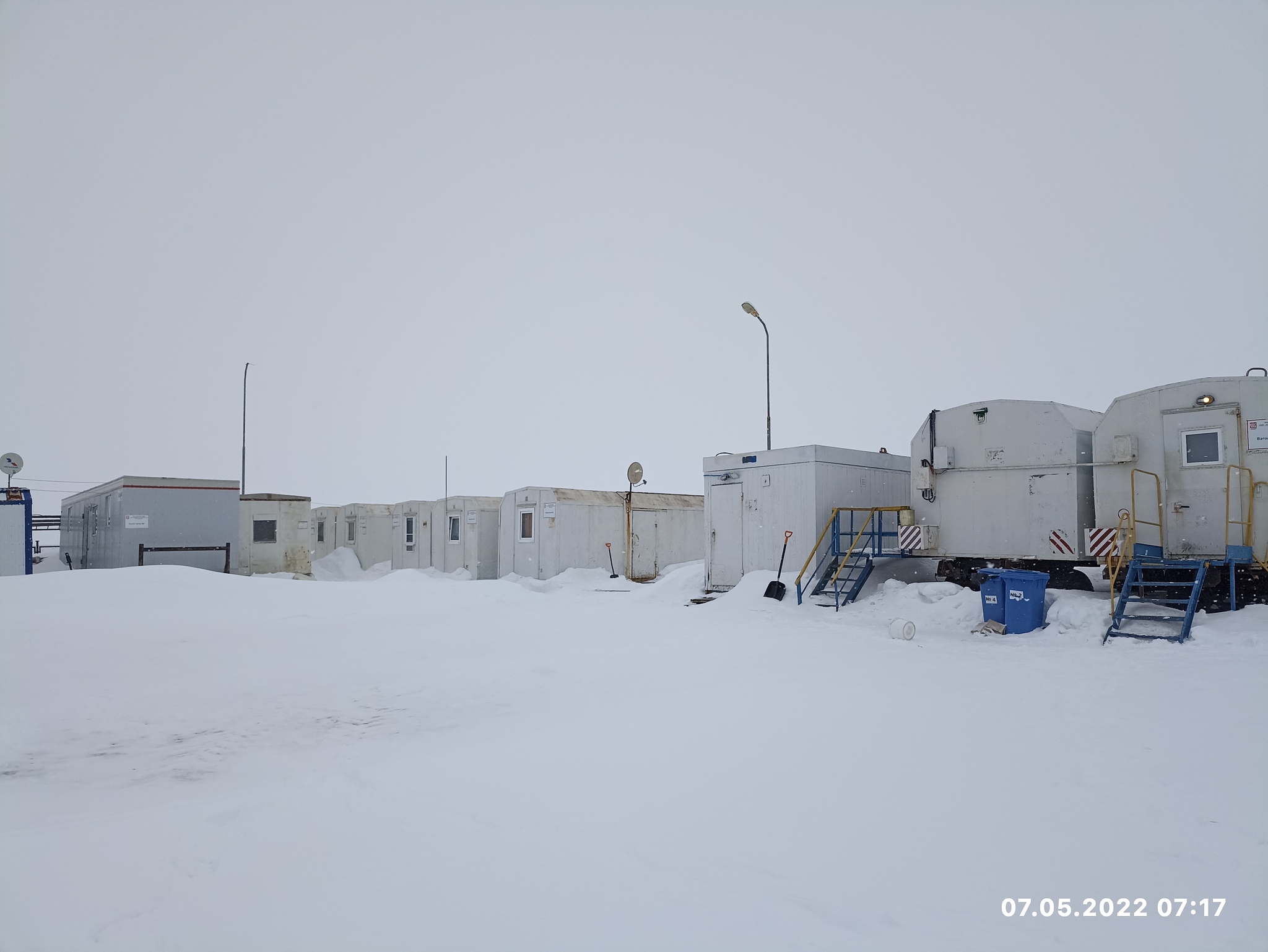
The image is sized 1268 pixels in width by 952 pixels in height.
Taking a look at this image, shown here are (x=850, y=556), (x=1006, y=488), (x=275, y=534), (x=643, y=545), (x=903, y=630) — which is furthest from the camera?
(x=643, y=545)

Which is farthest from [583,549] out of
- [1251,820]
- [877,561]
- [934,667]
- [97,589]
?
[1251,820]

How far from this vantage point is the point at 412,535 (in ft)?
93.2

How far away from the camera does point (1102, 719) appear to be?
6.50 meters

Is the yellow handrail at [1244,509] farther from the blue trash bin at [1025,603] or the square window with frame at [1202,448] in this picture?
the blue trash bin at [1025,603]

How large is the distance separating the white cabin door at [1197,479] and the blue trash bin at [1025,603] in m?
2.54

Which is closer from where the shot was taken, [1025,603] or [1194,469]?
[1025,603]

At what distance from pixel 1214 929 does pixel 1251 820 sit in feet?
4.55

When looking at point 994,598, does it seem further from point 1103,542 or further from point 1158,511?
point 1158,511

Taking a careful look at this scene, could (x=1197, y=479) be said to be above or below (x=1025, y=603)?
above

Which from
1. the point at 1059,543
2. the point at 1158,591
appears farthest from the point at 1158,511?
the point at 1059,543

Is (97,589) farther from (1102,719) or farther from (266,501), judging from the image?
(1102,719)

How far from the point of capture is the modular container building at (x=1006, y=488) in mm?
14156

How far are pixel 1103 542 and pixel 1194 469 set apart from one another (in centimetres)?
176

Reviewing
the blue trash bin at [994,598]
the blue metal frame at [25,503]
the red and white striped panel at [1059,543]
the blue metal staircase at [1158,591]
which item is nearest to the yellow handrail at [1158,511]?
the blue metal staircase at [1158,591]
